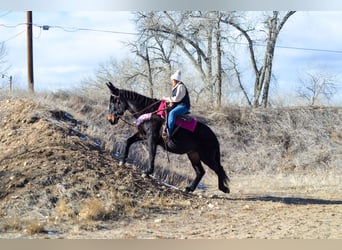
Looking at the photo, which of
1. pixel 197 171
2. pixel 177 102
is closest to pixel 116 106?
pixel 177 102

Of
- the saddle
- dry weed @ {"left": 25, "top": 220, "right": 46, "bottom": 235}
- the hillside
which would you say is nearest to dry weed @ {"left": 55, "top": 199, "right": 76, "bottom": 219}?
the hillside

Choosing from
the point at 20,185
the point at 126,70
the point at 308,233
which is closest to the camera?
the point at 308,233

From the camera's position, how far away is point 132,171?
514 inches

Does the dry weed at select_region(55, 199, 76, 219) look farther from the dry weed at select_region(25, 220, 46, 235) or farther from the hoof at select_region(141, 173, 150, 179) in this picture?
the hoof at select_region(141, 173, 150, 179)

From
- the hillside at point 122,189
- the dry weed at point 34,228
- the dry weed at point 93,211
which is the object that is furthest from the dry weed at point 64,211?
the dry weed at point 34,228

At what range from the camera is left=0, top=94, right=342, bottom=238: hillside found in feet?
31.4

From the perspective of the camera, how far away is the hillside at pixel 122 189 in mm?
9570

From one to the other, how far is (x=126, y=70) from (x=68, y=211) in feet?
51.6

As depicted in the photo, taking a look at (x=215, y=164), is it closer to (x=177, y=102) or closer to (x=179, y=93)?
(x=177, y=102)

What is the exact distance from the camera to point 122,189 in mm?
11578

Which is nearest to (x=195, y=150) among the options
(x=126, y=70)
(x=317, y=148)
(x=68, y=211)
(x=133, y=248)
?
(x=68, y=211)

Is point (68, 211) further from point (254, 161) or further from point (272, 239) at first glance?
point (254, 161)

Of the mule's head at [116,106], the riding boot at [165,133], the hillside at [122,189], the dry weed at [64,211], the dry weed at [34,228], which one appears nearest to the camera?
the dry weed at [34,228]

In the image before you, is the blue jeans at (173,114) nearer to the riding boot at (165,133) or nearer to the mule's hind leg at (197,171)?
the riding boot at (165,133)
